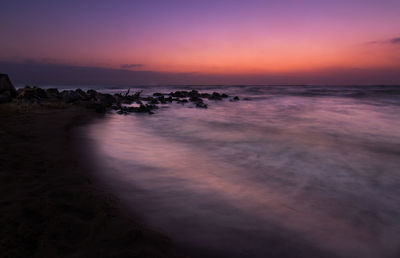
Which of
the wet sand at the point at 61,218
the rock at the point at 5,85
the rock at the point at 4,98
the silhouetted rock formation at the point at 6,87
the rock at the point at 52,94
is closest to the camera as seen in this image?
the wet sand at the point at 61,218

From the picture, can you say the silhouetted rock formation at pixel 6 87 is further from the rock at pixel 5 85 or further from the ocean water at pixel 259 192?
the ocean water at pixel 259 192

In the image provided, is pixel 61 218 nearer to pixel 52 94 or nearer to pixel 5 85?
pixel 5 85

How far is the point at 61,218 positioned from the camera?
2131 millimetres

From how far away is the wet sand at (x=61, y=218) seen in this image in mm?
1803

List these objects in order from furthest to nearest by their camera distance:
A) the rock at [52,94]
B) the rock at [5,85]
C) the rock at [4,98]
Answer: the rock at [52,94] → the rock at [5,85] → the rock at [4,98]

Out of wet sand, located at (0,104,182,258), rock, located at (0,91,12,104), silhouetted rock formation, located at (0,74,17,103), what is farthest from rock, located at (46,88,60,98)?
wet sand, located at (0,104,182,258)

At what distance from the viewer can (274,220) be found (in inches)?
107

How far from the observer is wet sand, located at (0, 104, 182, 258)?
1.80 metres

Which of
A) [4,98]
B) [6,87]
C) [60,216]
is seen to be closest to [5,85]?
[6,87]

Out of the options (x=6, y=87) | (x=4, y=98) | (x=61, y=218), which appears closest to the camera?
(x=61, y=218)

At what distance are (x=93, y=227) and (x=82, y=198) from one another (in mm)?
610

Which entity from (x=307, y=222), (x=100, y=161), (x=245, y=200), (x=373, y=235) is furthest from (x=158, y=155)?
(x=373, y=235)

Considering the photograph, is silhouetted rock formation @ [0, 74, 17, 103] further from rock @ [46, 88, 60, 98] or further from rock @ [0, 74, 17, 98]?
rock @ [46, 88, 60, 98]

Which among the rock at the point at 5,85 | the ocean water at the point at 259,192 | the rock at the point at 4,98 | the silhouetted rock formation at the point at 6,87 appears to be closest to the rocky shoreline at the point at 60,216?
the ocean water at the point at 259,192
